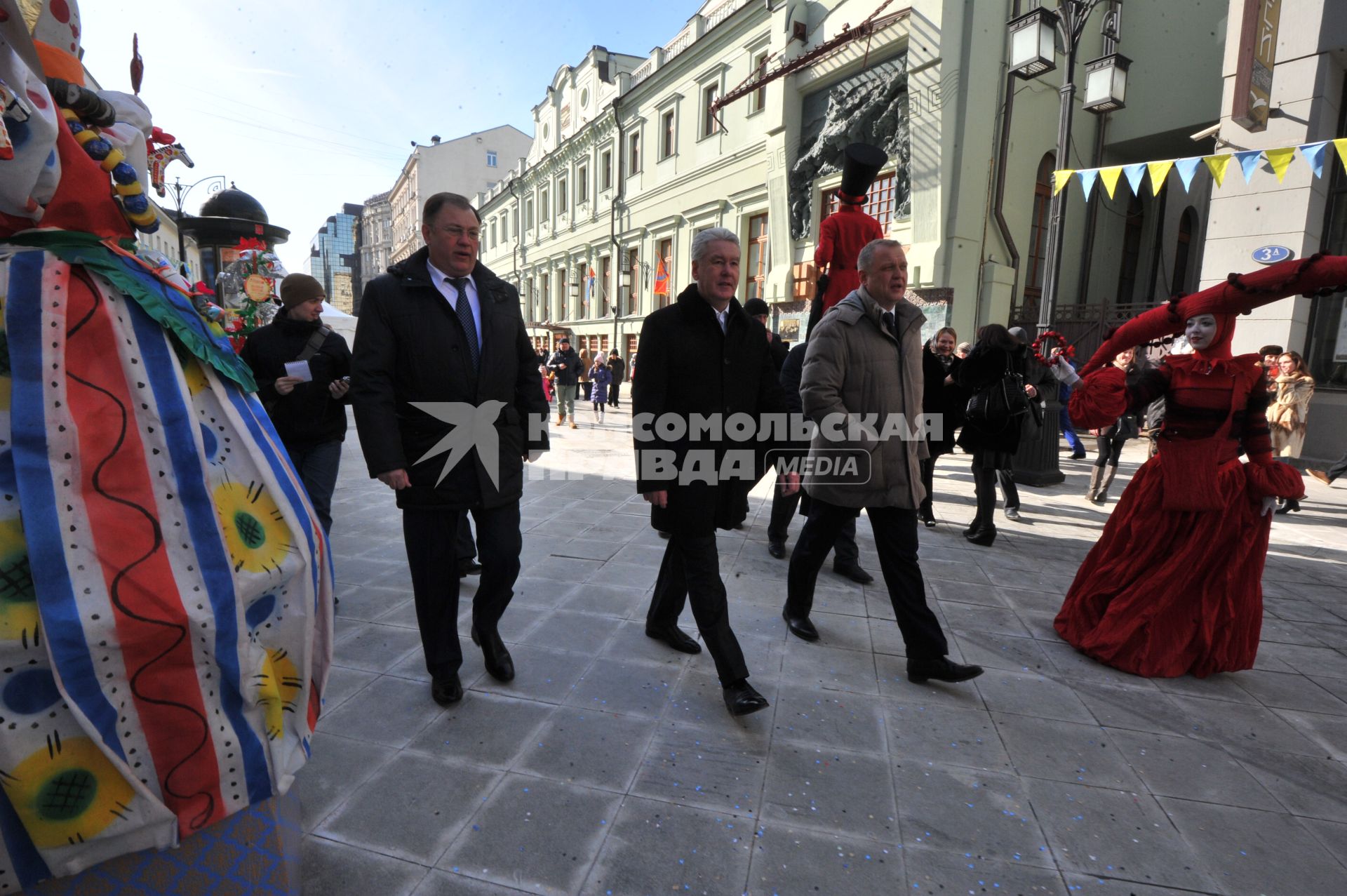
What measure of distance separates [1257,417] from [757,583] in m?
2.56

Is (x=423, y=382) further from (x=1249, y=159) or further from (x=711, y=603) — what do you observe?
(x=1249, y=159)

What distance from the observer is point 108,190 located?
133 cm

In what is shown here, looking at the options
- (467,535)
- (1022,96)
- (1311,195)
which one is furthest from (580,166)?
(467,535)

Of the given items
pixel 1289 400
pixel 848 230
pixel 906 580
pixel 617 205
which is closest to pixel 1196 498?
pixel 906 580

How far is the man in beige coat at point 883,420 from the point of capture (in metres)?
2.85

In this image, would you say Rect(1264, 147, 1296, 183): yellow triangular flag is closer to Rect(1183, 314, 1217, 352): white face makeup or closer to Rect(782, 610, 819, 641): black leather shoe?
Rect(1183, 314, 1217, 352): white face makeup

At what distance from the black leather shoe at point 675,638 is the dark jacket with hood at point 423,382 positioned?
103 centimetres

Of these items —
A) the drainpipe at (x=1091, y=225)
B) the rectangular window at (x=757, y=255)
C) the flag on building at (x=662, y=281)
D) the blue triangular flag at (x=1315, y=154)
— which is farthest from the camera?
the flag on building at (x=662, y=281)

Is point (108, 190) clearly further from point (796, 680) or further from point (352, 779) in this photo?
point (796, 680)

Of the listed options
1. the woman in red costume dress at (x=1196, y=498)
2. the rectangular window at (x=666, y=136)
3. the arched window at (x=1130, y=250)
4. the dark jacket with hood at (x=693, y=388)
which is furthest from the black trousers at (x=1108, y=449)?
the rectangular window at (x=666, y=136)

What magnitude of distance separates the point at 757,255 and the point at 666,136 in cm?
663

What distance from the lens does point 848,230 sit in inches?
181

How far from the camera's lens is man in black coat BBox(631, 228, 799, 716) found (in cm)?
261

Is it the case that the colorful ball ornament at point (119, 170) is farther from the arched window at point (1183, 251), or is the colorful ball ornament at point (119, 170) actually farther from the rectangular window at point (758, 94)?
the arched window at point (1183, 251)
